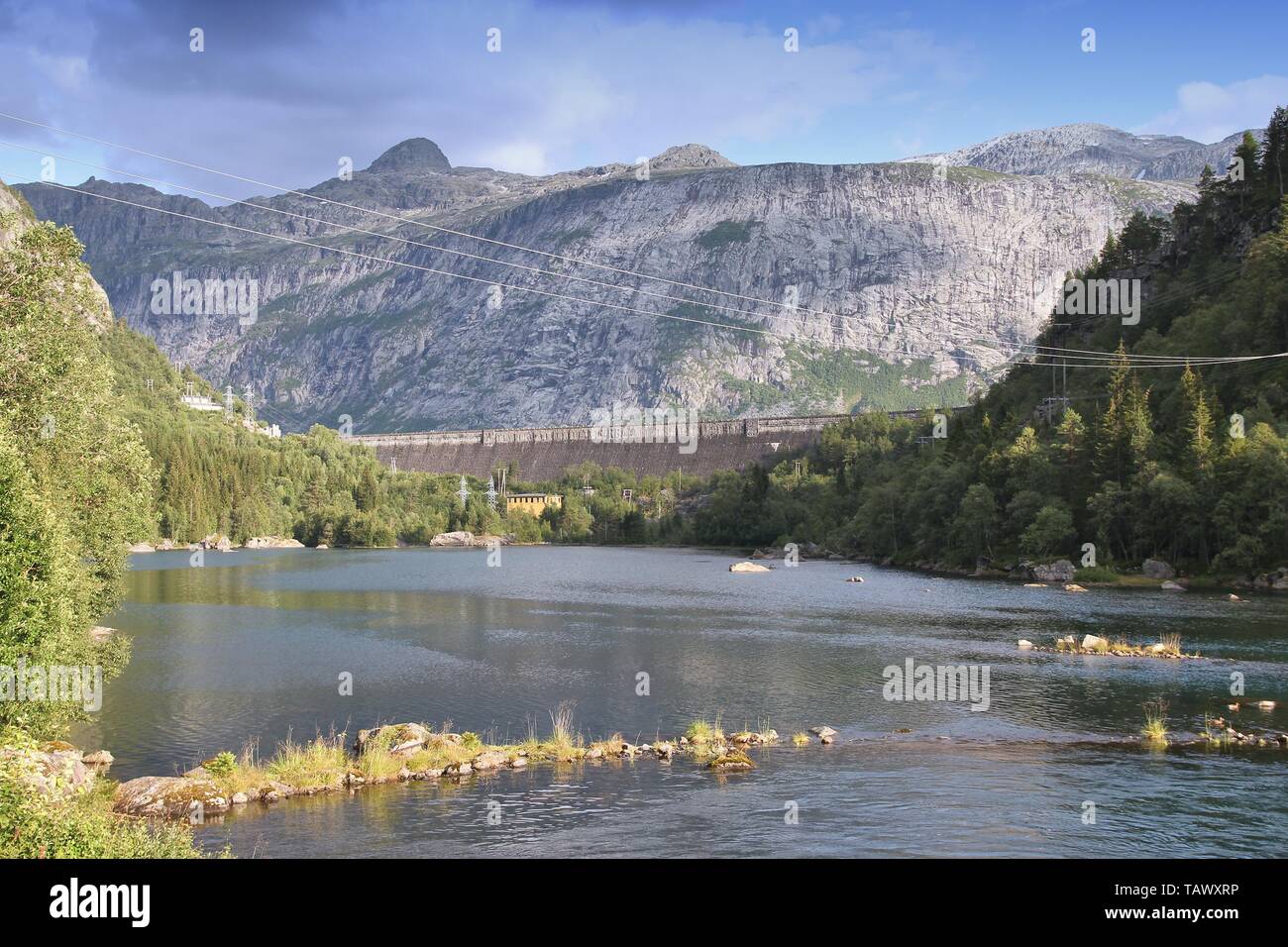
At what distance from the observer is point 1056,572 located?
89.1m

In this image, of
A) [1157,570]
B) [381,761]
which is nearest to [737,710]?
[381,761]

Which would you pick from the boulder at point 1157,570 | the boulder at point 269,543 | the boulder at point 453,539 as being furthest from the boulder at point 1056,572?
the boulder at point 269,543

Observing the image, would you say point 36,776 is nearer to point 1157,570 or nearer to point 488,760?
point 488,760

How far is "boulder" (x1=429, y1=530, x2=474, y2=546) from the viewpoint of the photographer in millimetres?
179125

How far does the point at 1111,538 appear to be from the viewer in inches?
3568

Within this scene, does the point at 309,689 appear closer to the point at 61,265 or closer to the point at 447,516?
the point at 61,265

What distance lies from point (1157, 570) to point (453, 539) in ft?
401

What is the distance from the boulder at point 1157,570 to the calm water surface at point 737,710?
824cm

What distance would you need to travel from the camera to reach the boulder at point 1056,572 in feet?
289

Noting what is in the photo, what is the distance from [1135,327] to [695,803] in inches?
4240

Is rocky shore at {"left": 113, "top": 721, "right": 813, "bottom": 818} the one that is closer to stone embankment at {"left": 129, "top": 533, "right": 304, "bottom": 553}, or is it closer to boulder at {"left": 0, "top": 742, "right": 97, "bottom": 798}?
boulder at {"left": 0, "top": 742, "right": 97, "bottom": 798}

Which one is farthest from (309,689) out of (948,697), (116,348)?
(116,348)

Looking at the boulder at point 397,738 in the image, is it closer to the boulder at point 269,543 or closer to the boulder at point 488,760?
the boulder at point 488,760

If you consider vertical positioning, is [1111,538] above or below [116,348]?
below
